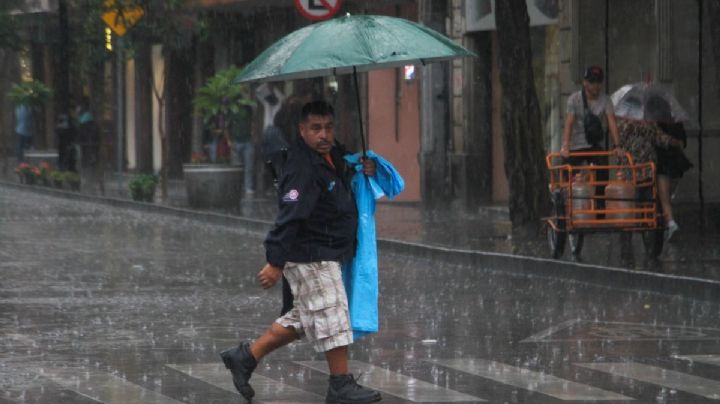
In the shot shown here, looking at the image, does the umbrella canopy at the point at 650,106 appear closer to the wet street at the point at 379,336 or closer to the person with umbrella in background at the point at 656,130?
the person with umbrella in background at the point at 656,130

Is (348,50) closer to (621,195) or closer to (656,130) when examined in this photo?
(621,195)

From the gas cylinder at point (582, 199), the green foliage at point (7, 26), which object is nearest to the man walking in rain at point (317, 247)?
the gas cylinder at point (582, 199)

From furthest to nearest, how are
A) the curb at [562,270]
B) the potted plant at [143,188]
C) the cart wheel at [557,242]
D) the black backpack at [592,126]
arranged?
1. the potted plant at [143,188]
2. the black backpack at [592,126]
3. the cart wheel at [557,242]
4. the curb at [562,270]

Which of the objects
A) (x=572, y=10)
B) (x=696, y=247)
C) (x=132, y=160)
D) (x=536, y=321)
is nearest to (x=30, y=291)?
(x=536, y=321)

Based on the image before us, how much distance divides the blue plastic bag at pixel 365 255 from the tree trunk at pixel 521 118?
10.5 metres

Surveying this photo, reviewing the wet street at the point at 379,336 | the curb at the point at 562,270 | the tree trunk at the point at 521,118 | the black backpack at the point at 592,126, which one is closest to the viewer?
the wet street at the point at 379,336

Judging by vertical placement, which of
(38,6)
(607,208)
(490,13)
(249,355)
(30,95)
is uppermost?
(38,6)

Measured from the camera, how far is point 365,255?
915 centimetres

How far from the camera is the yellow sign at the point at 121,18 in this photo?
3161 cm

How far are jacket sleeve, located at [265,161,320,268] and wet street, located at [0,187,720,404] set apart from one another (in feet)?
2.84

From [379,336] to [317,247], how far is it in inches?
126

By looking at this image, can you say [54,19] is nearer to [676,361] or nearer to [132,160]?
[132,160]

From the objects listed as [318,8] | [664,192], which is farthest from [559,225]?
[318,8]

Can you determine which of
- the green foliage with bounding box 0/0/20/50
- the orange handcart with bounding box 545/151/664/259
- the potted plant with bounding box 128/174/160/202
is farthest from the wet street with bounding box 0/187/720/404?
the green foliage with bounding box 0/0/20/50
